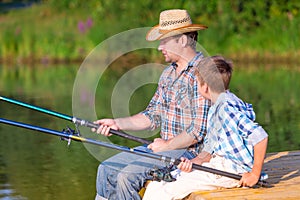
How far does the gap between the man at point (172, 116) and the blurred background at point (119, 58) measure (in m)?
4.00

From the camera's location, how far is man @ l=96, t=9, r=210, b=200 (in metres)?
6.08

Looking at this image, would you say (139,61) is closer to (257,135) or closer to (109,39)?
(109,39)

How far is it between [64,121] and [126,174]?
285 inches

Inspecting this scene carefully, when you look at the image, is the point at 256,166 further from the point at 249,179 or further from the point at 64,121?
the point at 64,121

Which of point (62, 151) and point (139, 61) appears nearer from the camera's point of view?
point (62, 151)

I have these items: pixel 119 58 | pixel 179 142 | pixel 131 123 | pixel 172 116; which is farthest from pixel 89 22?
pixel 179 142

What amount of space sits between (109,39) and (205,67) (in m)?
18.7

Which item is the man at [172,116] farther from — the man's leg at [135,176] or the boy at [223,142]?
the boy at [223,142]

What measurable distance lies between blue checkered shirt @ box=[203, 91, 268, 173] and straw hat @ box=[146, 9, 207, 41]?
668 mm

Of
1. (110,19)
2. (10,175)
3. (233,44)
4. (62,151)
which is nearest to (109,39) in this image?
(110,19)

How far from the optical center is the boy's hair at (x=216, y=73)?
5.72 metres

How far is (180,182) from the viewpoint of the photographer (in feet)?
19.4

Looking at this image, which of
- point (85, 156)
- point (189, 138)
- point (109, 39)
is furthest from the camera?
point (109, 39)

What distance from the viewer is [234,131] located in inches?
225
